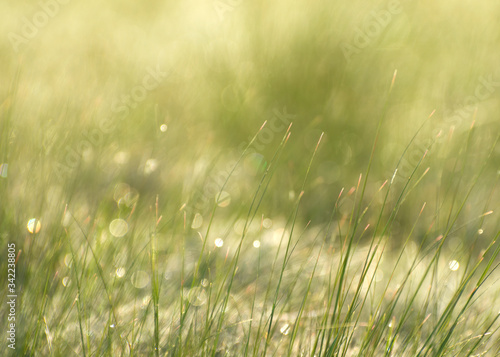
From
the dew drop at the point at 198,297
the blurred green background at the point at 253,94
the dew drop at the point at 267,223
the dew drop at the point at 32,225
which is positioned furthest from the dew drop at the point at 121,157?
the dew drop at the point at 198,297

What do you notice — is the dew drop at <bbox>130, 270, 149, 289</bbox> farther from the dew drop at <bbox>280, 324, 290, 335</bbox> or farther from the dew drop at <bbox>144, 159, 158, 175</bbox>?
the dew drop at <bbox>144, 159, 158, 175</bbox>

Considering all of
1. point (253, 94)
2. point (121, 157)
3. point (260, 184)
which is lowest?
point (121, 157)

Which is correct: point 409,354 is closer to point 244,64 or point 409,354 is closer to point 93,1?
point 244,64

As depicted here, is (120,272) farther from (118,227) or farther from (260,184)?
(260,184)

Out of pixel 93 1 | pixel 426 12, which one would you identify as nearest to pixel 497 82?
pixel 426 12

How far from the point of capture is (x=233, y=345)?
131cm

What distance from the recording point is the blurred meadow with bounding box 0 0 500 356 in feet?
4.01

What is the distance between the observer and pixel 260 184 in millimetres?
1032

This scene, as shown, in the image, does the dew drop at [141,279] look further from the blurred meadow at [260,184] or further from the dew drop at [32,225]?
the dew drop at [32,225]

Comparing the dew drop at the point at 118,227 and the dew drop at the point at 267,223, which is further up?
the dew drop at the point at 118,227

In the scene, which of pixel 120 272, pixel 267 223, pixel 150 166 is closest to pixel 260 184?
pixel 120 272

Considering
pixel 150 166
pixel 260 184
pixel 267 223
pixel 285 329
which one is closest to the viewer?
pixel 260 184

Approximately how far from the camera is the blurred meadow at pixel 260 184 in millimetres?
1223

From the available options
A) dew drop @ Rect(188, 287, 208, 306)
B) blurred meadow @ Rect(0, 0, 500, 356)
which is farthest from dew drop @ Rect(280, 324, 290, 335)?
dew drop @ Rect(188, 287, 208, 306)
